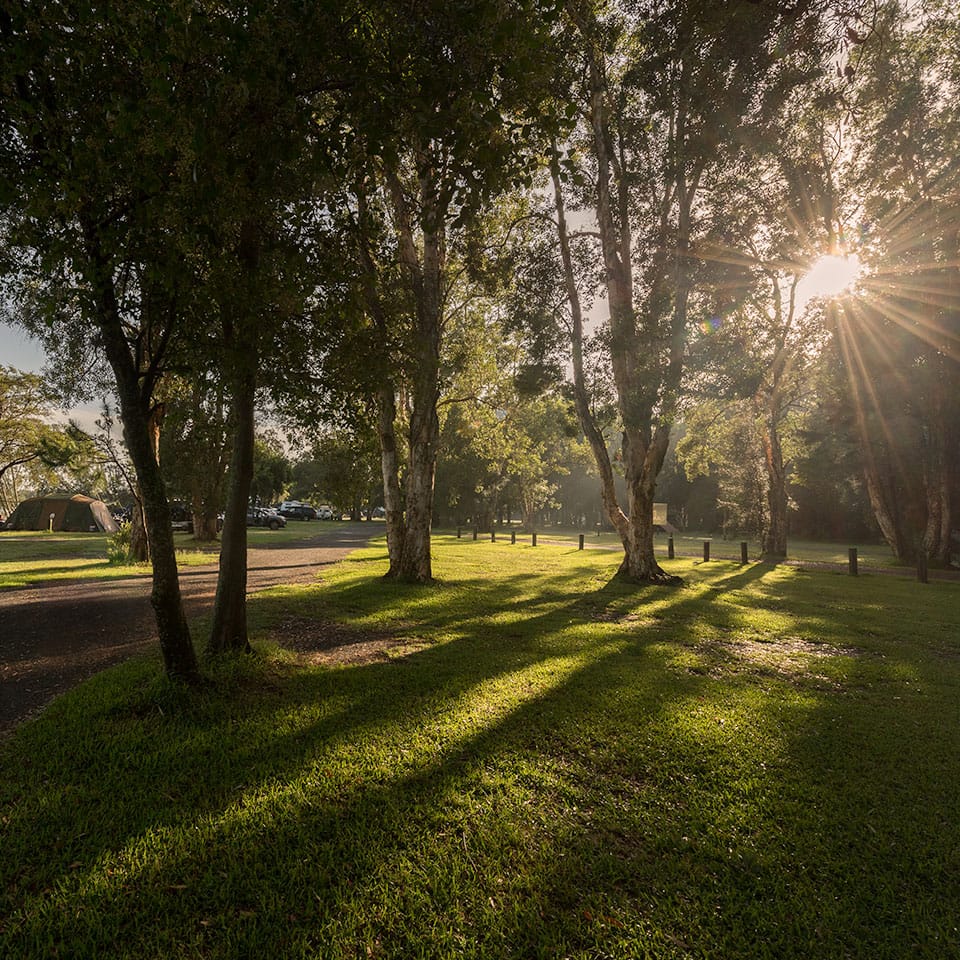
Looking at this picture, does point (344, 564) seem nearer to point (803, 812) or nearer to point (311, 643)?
point (311, 643)

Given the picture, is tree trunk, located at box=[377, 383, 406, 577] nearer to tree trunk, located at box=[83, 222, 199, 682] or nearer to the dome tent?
tree trunk, located at box=[83, 222, 199, 682]

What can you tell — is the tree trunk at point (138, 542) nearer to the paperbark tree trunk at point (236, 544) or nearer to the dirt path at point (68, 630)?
the dirt path at point (68, 630)

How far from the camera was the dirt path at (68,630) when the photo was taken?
535cm

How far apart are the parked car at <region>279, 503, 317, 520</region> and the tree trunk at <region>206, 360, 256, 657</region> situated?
55.8 metres

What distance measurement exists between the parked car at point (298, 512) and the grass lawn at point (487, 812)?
5609 cm

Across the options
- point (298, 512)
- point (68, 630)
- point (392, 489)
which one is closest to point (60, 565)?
point (68, 630)

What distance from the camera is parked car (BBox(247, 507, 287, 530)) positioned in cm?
4216

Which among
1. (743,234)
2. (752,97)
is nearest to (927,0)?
(743,234)

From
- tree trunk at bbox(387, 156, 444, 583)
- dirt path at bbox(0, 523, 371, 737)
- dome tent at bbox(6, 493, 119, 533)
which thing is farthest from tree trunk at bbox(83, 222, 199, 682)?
dome tent at bbox(6, 493, 119, 533)

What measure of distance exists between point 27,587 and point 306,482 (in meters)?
63.5

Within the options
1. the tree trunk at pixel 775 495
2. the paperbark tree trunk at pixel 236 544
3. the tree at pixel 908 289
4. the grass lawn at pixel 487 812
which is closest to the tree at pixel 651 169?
the tree at pixel 908 289

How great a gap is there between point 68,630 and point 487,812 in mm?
8050

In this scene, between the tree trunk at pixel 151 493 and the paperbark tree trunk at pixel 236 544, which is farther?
the paperbark tree trunk at pixel 236 544

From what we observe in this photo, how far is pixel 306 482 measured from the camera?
241 ft
